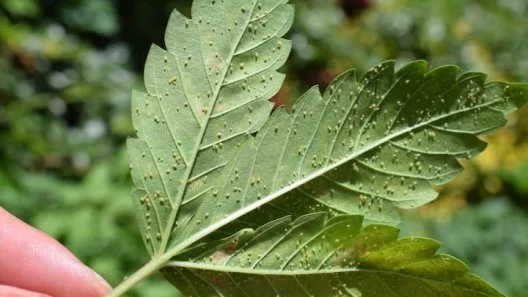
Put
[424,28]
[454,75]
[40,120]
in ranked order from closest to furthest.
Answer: [454,75] → [40,120] → [424,28]

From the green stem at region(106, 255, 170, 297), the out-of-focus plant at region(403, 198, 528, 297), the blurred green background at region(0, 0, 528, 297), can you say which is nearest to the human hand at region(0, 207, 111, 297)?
the green stem at region(106, 255, 170, 297)

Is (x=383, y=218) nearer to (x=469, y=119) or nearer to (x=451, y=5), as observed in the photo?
(x=469, y=119)

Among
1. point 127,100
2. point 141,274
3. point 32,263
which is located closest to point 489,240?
point 127,100

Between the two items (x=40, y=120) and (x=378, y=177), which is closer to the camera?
(x=378, y=177)

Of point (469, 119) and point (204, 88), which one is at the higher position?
point (204, 88)

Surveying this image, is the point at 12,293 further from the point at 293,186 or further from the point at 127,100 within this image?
the point at 127,100

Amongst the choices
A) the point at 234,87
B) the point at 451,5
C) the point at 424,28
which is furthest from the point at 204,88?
the point at 424,28

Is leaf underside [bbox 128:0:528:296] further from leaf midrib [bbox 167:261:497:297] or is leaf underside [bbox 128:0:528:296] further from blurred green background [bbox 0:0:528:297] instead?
blurred green background [bbox 0:0:528:297]
